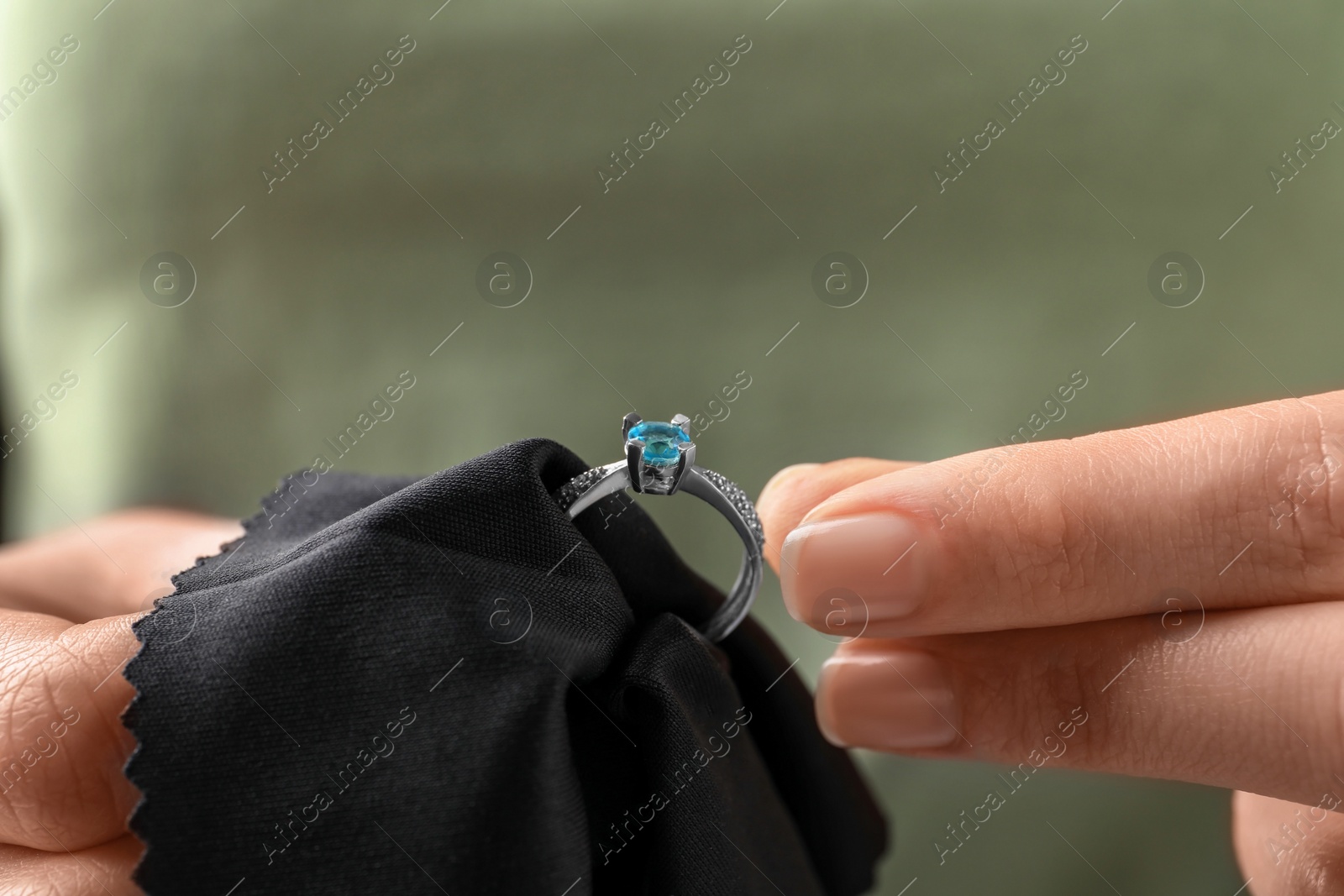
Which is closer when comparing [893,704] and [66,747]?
[66,747]

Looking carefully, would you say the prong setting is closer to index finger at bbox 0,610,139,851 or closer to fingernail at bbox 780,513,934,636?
fingernail at bbox 780,513,934,636

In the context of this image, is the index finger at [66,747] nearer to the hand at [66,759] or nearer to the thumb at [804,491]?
the hand at [66,759]

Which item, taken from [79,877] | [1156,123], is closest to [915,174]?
[1156,123]

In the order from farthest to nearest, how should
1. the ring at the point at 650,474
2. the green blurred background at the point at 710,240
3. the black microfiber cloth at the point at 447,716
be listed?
1. the green blurred background at the point at 710,240
2. the ring at the point at 650,474
3. the black microfiber cloth at the point at 447,716

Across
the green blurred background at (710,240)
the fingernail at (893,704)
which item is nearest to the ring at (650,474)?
the fingernail at (893,704)

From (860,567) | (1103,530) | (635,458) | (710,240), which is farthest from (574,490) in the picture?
(710,240)

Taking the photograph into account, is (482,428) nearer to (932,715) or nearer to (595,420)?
(595,420)

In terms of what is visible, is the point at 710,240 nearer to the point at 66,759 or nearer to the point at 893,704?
the point at 893,704
